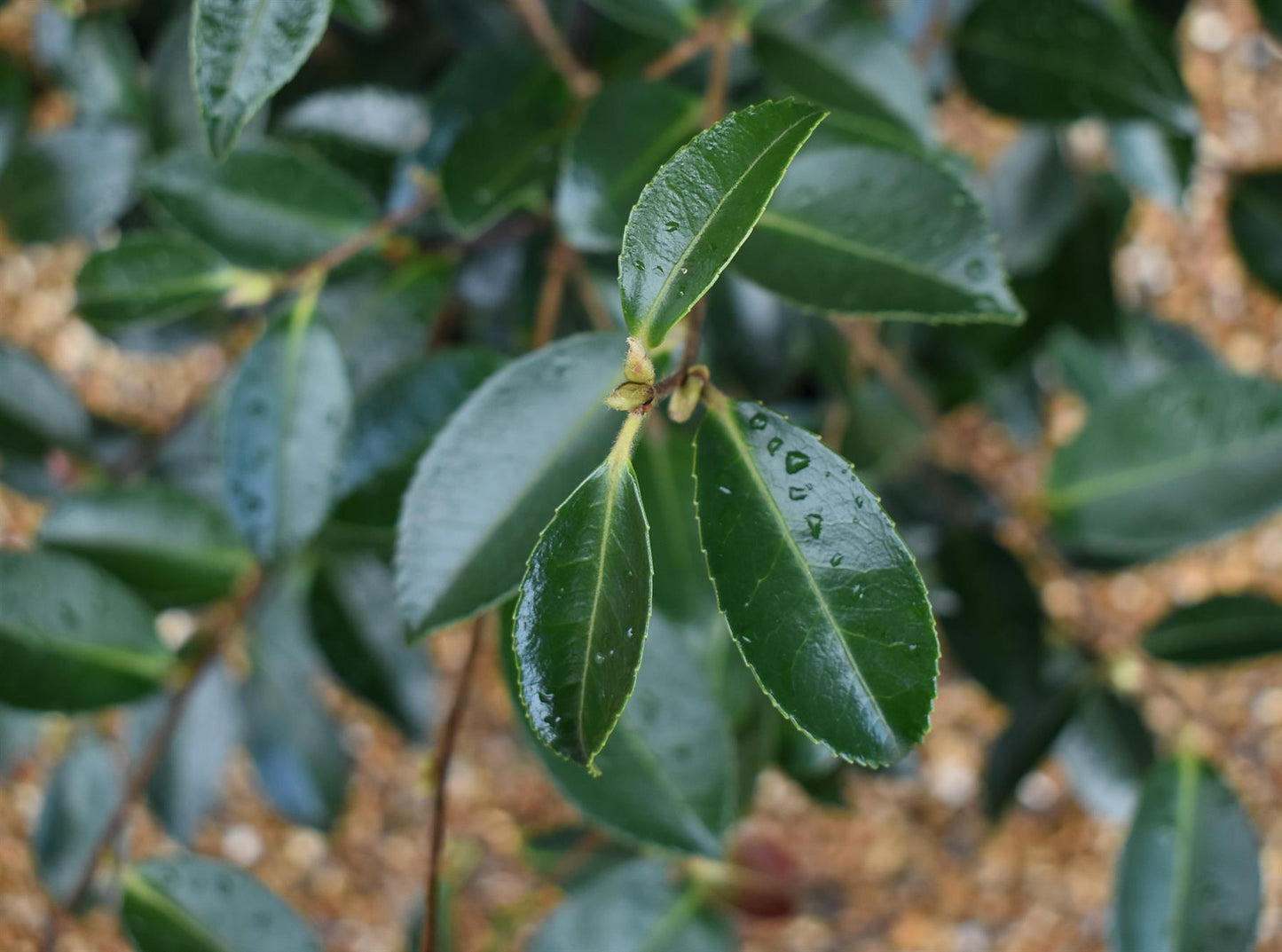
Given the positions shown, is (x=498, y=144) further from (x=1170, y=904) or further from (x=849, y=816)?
(x=849, y=816)

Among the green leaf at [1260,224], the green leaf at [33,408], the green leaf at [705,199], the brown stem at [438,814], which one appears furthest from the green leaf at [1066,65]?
the green leaf at [33,408]

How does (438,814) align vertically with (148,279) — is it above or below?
below

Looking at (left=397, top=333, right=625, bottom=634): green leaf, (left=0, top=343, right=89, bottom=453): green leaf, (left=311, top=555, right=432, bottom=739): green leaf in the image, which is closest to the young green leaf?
(left=397, top=333, right=625, bottom=634): green leaf

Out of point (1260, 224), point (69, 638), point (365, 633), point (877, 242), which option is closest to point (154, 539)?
point (69, 638)

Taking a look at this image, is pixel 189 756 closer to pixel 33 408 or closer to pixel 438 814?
pixel 33 408

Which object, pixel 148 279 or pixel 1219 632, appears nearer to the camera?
pixel 148 279
